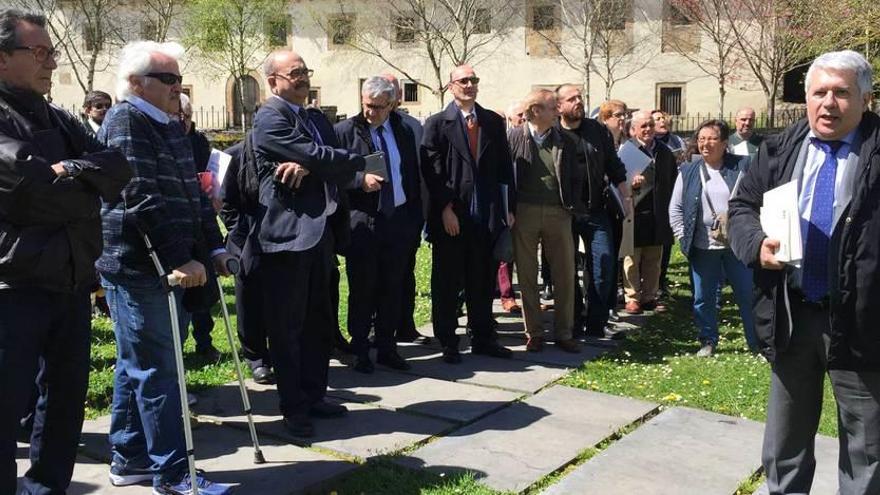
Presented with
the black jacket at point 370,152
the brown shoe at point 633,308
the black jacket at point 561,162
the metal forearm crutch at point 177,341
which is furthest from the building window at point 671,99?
the metal forearm crutch at point 177,341

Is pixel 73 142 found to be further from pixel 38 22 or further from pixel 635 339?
pixel 635 339

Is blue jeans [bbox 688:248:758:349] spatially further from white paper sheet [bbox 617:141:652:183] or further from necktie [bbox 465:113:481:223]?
necktie [bbox 465:113:481:223]

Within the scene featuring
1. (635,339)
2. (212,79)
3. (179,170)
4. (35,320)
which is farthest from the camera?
(212,79)

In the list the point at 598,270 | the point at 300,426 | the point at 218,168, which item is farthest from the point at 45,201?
the point at 598,270

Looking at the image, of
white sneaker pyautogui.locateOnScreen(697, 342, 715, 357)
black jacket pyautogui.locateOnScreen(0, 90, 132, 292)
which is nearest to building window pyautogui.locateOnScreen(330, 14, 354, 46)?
white sneaker pyautogui.locateOnScreen(697, 342, 715, 357)

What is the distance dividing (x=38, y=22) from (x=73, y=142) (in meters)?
0.48

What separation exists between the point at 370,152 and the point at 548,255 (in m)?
1.67

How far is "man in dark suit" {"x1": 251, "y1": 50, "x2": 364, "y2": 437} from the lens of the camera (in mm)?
4734

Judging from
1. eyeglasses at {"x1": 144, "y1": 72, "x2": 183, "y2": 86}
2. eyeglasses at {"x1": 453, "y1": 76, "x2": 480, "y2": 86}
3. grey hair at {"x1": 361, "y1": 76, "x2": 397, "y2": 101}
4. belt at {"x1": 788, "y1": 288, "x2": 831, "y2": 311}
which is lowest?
belt at {"x1": 788, "y1": 288, "x2": 831, "y2": 311}

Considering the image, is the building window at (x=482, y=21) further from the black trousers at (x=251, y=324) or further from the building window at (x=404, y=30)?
the black trousers at (x=251, y=324)

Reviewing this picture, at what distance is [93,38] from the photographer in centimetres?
3516

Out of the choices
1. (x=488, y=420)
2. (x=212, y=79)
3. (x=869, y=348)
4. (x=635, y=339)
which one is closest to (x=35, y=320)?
(x=488, y=420)

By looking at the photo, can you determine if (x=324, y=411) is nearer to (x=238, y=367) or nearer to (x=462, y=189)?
(x=238, y=367)

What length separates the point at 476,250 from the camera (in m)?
6.52
